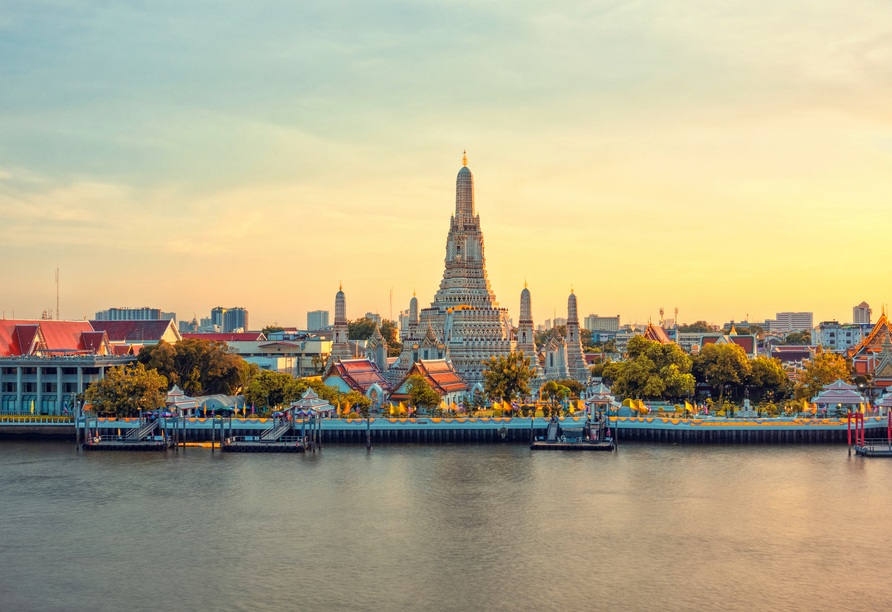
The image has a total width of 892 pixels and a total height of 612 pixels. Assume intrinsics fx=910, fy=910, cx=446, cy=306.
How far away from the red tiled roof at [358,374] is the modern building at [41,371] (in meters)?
20.2

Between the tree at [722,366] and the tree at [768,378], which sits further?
the tree at [768,378]

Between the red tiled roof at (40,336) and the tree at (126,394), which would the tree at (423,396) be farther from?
the red tiled roof at (40,336)

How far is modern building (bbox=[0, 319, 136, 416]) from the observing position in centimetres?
8556

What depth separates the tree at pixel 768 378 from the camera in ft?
294

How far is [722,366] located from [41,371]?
215ft

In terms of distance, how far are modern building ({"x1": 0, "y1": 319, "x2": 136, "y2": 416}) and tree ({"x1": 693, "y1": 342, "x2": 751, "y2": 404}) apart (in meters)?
56.4

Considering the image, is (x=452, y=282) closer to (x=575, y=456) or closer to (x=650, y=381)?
(x=650, y=381)

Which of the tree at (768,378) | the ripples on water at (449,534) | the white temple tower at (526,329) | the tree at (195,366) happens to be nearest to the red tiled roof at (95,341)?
the tree at (195,366)

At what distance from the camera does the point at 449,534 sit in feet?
140

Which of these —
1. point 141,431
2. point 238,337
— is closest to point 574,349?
point 141,431

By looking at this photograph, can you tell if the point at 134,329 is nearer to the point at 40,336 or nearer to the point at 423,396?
the point at 40,336

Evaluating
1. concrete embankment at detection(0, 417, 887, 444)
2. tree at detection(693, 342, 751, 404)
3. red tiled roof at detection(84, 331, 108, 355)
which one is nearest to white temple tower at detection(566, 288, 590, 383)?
tree at detection(693, 342, 751, 404)

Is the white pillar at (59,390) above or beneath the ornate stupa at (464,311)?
beneath

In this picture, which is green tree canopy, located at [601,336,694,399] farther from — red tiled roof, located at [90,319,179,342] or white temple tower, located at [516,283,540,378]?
red tiled roof, located at [90,319,179,342]
